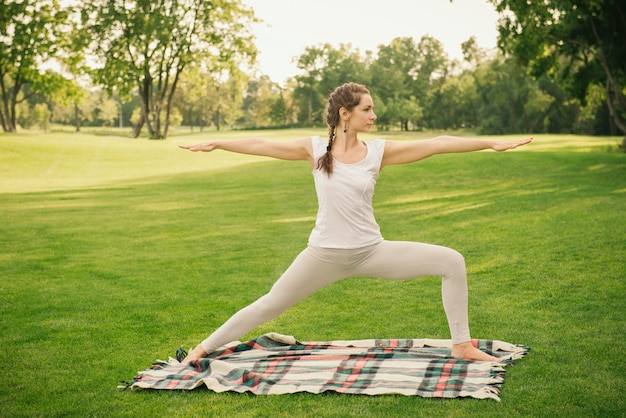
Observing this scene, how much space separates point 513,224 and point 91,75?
145ft

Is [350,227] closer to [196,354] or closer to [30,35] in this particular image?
[196,354]

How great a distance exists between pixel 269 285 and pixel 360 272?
3736mm

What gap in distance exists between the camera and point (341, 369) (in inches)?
208

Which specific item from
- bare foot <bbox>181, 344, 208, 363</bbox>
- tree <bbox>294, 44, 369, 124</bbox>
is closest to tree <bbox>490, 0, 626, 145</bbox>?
bare foot <bbox>181, 344, 208, 363</bbox>

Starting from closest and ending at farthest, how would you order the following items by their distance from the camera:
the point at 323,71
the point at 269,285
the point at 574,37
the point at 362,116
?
1. the point at 362,116
2. the point at 269,285
3. the point at 574,37
4. the point at 323,71

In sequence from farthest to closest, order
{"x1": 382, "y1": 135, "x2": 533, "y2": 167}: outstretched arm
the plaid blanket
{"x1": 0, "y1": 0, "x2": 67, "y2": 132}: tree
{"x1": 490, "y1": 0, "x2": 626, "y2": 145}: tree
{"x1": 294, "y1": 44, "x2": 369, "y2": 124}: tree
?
{"x1": 294, "y1": 44, "x2": 369, "y2": 124}: tree < {"x1": 0, "y1": 0, "x2": 67, "y2": 132}: tree < {"x1": 490, "y1": 0, "x2": 626, "y2": 145}: tree < {"x1": 382, "y1": 135, "x2": 533, "y2": 167}: outstretched arm < the plaid blanket

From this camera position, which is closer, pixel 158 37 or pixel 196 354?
pixel 196 354

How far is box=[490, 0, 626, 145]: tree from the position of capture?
2311cm

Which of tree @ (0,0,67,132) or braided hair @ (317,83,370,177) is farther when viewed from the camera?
tree @ (0,0,67,132)

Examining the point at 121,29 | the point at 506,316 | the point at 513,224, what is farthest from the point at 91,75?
the point at 506,316

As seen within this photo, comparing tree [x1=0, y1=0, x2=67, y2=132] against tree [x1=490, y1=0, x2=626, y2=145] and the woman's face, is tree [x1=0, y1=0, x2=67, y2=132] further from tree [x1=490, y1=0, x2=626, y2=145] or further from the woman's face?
the woman's face

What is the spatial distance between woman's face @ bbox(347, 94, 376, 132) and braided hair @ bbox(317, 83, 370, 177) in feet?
0.11

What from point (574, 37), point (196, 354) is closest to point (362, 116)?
point (196, 354)

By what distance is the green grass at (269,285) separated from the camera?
4.73 metres
